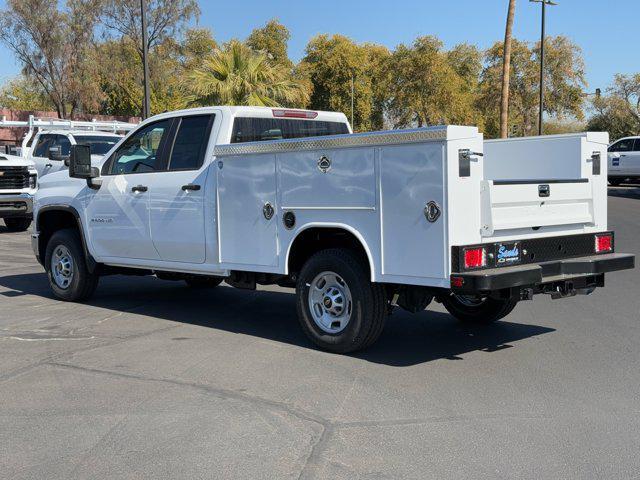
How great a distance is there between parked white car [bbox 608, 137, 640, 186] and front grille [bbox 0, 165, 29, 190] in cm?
2368

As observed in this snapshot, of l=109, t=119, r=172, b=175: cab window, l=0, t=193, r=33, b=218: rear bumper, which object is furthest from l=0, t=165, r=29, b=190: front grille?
l=109, t=119, r=172, b=175: cab window

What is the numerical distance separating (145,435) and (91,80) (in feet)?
143

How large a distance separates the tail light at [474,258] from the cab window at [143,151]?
373 cm

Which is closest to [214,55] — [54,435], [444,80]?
[54,435]

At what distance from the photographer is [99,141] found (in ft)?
60.0

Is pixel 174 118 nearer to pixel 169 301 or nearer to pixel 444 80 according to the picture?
pixel 169 301

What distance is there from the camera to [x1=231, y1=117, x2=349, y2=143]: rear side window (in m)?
8.11

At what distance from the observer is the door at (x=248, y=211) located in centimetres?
727

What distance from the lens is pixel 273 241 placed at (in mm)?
7293

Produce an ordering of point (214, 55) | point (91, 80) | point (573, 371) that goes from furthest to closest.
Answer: point (91, 80)
point (214, 55)
point (573, 371)

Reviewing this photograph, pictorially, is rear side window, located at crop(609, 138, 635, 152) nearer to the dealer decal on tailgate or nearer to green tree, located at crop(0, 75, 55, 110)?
the dealer decal on tailgate

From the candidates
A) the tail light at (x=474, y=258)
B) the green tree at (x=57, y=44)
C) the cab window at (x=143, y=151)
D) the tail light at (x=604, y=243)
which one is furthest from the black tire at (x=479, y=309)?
the green tree at (x=57, y=44)

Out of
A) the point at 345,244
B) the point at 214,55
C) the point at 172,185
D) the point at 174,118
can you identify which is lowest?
the point at 345,244

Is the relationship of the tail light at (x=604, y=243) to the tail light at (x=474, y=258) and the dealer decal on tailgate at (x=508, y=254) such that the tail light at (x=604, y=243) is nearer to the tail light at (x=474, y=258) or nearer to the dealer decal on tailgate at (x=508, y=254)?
the dealer decal on tailgate at (x=508, y=254)
